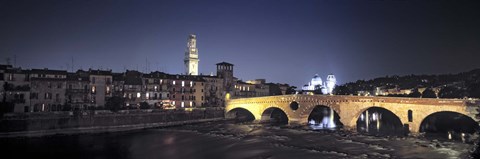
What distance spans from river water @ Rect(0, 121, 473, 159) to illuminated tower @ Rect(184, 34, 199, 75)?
78.3 m

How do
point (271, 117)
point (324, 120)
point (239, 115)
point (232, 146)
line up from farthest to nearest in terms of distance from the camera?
point (239, 115)
point (271, 117)
point (324, 120)
point (232, 146)

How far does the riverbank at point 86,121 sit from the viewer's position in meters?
52.3

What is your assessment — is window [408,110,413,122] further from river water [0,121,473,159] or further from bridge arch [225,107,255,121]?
bridge arch [225,107,255,121]

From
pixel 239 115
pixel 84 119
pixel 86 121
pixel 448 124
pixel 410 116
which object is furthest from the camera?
pixel 239 115

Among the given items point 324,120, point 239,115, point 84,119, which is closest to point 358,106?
point 324,120

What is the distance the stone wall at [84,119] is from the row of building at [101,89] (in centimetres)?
591

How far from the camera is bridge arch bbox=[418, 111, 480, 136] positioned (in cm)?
5650

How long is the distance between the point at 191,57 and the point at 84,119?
261 ft

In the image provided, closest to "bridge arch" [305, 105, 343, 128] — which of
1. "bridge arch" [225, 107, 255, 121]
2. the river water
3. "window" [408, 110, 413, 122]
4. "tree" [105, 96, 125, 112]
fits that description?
the river water

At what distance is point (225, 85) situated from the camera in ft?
334

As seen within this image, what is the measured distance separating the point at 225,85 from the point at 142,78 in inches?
1049

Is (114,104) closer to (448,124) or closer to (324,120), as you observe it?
(324,120)

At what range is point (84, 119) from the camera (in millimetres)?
58406

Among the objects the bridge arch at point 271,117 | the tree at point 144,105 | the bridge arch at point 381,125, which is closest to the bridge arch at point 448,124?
the bridge arch at point 381,125
